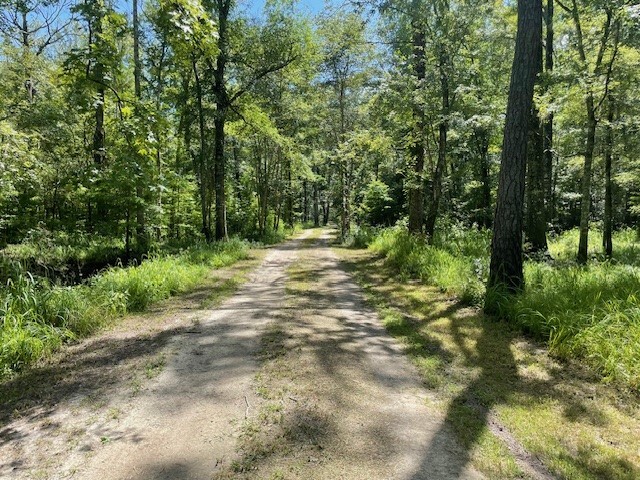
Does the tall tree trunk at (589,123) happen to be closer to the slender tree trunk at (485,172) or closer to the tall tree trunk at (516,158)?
the tall tree trunk at (516,158)

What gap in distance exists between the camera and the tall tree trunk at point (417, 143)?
11.5 m

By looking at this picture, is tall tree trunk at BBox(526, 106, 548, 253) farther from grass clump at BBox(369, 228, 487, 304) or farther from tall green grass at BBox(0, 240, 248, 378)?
tall green grass at BBox(0, 240, 248, 378)

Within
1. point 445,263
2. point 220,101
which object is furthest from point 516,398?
point 220,101

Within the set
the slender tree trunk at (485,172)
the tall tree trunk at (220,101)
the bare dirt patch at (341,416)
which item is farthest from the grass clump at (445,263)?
the slender tree trunk at (485,172)

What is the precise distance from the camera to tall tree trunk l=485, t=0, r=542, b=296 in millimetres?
6094

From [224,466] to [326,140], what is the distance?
29.6 meters

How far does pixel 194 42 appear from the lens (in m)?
4.25

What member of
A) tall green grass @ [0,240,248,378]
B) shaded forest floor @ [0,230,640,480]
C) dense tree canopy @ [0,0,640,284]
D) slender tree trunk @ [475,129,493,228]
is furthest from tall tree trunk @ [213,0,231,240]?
slender tree trunk @ [475,129,493,228]

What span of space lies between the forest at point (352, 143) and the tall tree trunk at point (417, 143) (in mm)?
81

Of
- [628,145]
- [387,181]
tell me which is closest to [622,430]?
[628,145]

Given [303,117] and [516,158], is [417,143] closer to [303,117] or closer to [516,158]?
[516,158]

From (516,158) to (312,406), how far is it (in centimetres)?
517

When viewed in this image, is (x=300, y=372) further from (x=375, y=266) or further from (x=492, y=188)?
(x=492, y=188)

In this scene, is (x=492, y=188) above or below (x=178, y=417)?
above
